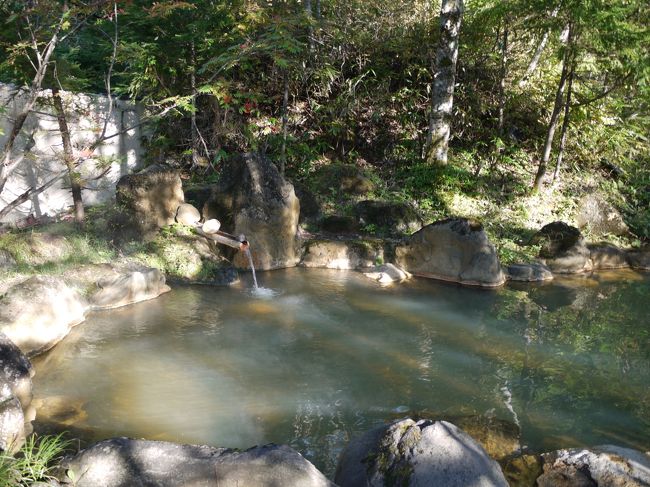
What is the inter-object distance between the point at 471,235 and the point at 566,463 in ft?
19.3

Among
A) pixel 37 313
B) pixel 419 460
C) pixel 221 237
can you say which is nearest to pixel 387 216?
pixel 221 237

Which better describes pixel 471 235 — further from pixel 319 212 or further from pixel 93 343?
pixel 93 343

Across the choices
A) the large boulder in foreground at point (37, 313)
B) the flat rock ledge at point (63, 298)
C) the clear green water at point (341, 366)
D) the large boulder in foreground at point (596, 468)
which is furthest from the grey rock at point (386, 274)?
the large boulder in foreground at point (596, 468)

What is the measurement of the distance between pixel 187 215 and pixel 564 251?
7.20 metres

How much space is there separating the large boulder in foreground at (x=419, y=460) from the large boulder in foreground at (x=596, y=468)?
733 millimetres

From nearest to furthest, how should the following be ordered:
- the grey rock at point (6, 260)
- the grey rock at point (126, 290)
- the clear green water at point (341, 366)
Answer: the clear green water at point (341, 366) → the grey rock at point (6, 260) → the grey rock at point (126, 290)

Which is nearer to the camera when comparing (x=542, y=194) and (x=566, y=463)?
(x=566, y=463)

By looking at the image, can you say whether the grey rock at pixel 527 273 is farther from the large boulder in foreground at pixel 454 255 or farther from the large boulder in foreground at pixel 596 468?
the large boulder in foreground at pixel 596 468

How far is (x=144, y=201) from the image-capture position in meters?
9.33

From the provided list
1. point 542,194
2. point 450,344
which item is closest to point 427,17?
point 542,194

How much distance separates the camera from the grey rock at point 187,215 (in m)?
9.75

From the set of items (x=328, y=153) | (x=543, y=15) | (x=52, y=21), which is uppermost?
(x=543, y=15)

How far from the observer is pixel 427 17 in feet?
47.1

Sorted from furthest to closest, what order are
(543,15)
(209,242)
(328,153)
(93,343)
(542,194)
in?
(328,153), (542,194), (543,15), (209,242), (93,343)
